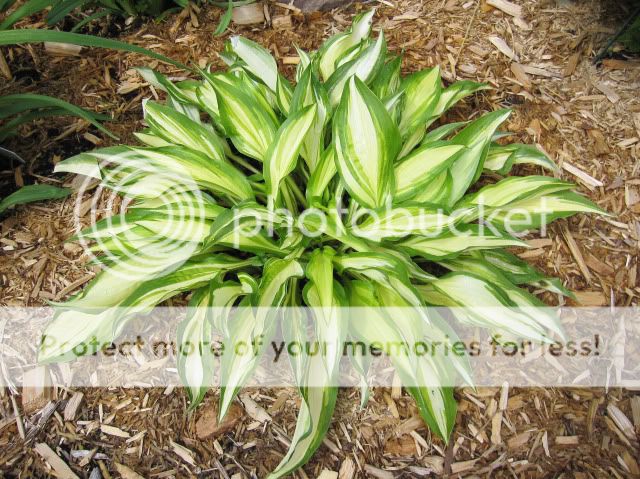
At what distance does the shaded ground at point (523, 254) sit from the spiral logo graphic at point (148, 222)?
291 mm

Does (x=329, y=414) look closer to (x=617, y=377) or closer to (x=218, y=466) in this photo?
(x=218, y=466)

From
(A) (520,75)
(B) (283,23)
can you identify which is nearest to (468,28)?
(A) (520,75)

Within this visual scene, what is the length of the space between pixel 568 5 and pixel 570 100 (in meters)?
0.48

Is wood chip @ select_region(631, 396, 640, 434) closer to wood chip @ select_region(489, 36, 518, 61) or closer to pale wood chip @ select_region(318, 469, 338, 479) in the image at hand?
pale wood chip @ select_region(318, 469, 338, 479)

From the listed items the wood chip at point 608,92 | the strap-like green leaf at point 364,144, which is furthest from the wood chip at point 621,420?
the wood chip at point 608,92

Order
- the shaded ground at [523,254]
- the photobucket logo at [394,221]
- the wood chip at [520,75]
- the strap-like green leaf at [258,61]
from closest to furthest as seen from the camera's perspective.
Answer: the photobucket logo at [394,221] → the shaded ground at [523,254] → the strap-like green leaf at [258,61] → the wood chip at [520,75]

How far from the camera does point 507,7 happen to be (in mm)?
2193

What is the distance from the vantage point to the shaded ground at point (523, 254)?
4.75 feet

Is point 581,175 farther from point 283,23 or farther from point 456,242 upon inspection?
point 283,23

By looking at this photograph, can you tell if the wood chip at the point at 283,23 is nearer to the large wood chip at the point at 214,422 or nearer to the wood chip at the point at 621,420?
the large wood chip at the point at 214,422

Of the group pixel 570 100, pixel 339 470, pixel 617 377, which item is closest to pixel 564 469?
pixel 617 377

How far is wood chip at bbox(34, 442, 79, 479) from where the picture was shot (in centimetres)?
143

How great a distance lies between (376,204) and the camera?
1.46 meters

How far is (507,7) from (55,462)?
2232 millimetres
